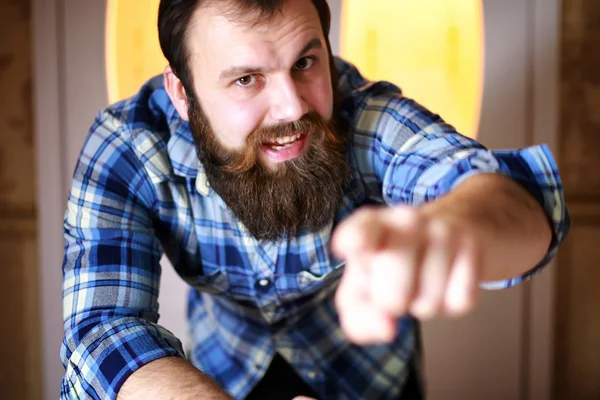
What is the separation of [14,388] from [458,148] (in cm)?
190

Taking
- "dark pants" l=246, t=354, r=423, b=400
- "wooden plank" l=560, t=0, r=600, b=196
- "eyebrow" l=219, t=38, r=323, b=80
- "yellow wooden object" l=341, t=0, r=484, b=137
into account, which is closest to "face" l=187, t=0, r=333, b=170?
"eyebrow" l=219, t=38, r=323, b=80

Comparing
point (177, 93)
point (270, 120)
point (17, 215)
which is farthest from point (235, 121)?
point (17, 215)

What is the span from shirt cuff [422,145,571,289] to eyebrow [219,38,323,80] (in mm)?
305

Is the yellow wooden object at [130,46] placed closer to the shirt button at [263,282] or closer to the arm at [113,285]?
the arm at [113,285]

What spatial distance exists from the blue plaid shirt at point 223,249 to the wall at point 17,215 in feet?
3.12

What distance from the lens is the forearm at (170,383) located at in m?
0.78

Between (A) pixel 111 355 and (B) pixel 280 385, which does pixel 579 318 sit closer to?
(B) pixel 280 385

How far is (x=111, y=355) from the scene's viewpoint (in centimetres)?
86

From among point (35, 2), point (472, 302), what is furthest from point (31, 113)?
point (472, 302)

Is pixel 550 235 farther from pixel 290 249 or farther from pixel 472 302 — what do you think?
pixel 290 249

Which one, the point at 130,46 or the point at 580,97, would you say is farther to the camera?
the point at 130,46

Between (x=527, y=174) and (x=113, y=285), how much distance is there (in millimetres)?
643

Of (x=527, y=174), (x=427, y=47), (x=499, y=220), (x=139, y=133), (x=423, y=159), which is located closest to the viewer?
(x=499, y=220)

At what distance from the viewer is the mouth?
3.12 ft
